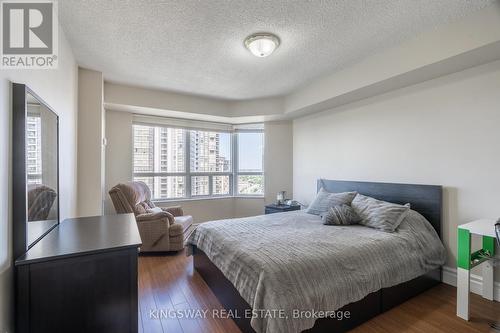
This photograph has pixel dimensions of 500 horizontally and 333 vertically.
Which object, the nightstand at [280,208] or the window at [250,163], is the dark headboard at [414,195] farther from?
the window at [250,163]

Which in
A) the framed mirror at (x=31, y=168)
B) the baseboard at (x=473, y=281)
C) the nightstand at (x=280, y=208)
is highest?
the framed mirror at (x=31, y=168)

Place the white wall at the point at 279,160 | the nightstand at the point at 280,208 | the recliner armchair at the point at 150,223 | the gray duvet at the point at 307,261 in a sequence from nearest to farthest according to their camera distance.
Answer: the gray duvet at the point at 307,261, the recliner armchair at the point at 150,223, the nightstand at the point at 280,208, the white wall at the point at 279,160

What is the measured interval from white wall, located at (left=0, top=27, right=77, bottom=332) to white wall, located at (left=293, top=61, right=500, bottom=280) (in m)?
3.55

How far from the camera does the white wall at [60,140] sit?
1.14 metres

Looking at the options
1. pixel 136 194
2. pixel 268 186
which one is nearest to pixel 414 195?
pixel 268 186

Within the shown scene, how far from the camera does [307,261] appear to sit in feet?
5.50

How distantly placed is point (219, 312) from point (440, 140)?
289 cm

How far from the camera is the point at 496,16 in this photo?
6.03 feet

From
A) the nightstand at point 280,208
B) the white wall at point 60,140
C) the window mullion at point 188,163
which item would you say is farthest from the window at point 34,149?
the nightstand at point 280,208

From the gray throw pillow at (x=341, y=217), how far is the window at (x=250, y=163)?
2.36m

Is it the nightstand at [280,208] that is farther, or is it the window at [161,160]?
the window at [161,160]

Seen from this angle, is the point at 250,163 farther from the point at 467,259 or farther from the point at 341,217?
the point at 467,259

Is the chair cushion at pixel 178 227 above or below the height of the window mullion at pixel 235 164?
below

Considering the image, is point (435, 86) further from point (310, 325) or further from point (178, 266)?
point (178, 266)
